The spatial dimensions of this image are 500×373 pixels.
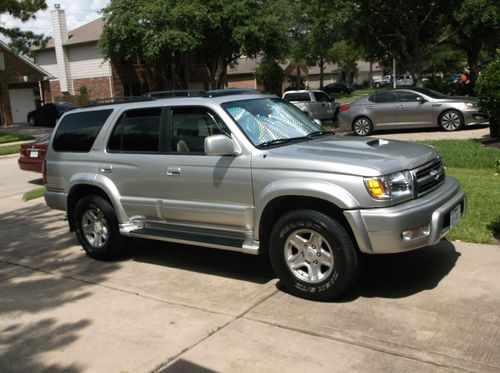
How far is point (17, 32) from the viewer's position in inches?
1214

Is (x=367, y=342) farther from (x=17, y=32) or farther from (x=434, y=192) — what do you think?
(x=17, y=32)

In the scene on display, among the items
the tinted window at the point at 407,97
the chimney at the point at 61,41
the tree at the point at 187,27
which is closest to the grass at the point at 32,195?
the tinted window at the point at 407,97

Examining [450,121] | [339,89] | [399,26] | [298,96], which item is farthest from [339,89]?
[450,121]

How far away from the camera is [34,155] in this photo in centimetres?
1245

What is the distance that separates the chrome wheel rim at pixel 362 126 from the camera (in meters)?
18.5

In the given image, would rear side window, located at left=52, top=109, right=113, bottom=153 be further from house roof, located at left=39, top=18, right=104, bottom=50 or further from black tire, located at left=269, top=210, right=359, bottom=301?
house roof, located at left=39, top=18, right=104, bottom=50

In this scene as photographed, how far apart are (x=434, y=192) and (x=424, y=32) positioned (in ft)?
75.2

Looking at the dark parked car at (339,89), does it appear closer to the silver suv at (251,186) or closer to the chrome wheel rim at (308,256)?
the silver suv at (251,186)

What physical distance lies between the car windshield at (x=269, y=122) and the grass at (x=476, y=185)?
2.17m

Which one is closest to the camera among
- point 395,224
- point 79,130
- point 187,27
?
point 395,224

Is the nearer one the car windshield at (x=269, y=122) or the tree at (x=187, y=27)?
the car windshield at (x=269, y=122)

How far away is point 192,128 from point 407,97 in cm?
1345

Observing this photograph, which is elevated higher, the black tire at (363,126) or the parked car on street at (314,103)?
the parked car on street at (314,103)

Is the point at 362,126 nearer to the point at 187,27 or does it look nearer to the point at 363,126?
the point at 363,126
